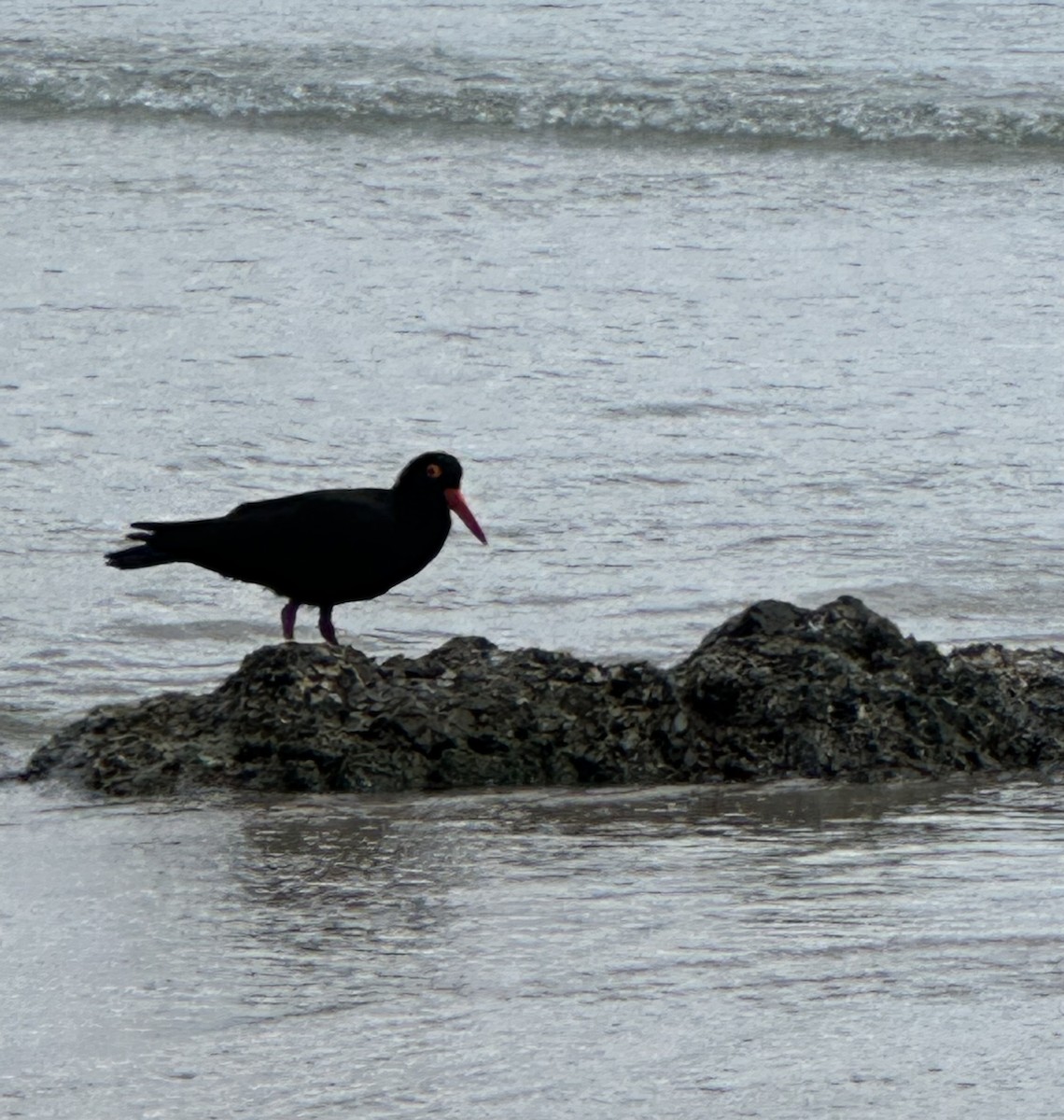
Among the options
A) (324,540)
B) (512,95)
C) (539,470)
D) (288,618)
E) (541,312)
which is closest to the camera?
(324,540)

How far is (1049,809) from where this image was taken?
4.40 m

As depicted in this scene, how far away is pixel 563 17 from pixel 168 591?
412 inches

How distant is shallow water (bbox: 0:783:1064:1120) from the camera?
294 centimetres

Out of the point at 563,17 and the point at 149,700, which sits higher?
the point at 563,17

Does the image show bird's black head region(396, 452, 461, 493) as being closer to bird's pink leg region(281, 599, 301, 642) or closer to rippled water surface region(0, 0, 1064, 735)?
bird's pink leg region(281, 599, 301, 642)

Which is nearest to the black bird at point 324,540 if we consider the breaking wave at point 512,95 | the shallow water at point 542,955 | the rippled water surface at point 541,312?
the rippled water surface at point 541,312

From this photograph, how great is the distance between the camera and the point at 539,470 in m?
7.85

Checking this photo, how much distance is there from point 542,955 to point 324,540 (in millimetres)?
2341

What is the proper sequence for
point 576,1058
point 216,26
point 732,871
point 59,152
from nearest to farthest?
point 576,1058 → point 732,871 → point 59,152 → point 216,26

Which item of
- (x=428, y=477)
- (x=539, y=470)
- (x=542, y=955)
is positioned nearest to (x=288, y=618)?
(x=428, y=477)

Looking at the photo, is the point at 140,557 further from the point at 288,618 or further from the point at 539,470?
the point at 539,470

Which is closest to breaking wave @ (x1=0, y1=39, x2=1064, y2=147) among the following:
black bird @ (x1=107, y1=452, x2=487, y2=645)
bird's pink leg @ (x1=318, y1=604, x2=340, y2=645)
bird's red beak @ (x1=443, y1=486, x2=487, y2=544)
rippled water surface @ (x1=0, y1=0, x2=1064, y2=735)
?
rippled water surface @ (x1=0, y1=0, x2=1064, y2=735)

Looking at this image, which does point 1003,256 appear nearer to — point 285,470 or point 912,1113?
point 285,470

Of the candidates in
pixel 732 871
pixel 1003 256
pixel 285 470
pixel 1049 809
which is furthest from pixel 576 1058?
pixel 1003 256
